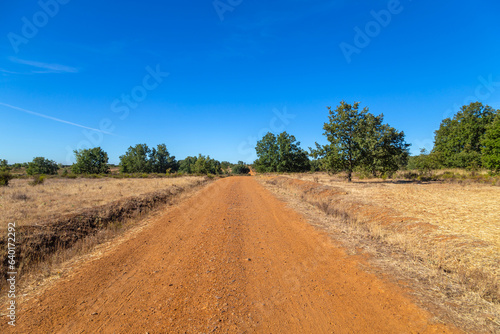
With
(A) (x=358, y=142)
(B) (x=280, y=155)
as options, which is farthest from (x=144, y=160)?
(A) (x=358, y=142)

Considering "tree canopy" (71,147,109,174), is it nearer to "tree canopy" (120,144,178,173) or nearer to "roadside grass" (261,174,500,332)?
"tree canopy" (120,144,178,173)

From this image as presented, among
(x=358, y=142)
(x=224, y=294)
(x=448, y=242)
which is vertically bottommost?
(x=224, y=294)

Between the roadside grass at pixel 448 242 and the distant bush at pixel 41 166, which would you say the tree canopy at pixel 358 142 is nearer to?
the roadside grass at pixel 448 242

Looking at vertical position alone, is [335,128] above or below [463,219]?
above

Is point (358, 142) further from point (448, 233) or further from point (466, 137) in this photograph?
point (466, 137)

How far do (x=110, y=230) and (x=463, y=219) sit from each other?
13.3 metres

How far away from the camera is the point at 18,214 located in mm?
8344

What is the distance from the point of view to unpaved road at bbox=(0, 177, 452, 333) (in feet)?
10.1

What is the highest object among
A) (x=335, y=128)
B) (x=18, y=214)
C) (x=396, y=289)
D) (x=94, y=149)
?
(x=94, y=149)

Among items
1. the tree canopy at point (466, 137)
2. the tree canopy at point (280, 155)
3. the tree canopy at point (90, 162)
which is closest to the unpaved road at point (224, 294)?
the tree canopy at point (466, 137)

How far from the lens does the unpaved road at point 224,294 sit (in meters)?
3.09

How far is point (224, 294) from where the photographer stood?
3898 mm

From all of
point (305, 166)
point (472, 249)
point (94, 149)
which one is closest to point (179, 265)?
point (472, 249)

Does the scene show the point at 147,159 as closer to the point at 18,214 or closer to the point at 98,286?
the point at 18,214
